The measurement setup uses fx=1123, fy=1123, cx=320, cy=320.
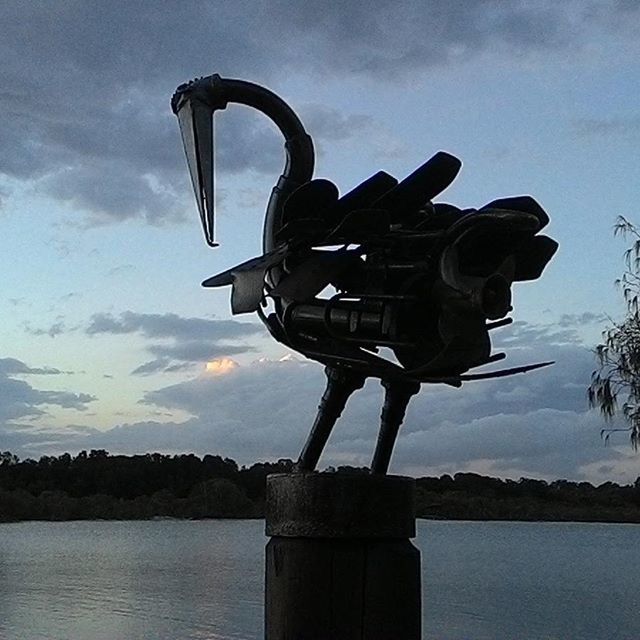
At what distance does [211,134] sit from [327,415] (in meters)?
1.40

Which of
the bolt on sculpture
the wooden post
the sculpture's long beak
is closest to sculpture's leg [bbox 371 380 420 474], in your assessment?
the bolt on sculpture

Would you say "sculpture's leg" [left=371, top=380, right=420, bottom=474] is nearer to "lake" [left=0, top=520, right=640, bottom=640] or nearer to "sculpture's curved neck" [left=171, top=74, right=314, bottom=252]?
"sculpture's curved neck" [left=171, top=74, right=314, bottom=252]

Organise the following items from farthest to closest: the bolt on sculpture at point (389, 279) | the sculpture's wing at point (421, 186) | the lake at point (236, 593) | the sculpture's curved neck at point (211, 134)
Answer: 1. the lake at point (236, 593)
2. the sculpture's curved neck at point (211, 134)
3. the sculpture's wing at point (421, 186)
4. the bolt on sculpture at point (389, 279)

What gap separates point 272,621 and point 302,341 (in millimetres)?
1037

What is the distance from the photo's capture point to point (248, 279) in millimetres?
4285

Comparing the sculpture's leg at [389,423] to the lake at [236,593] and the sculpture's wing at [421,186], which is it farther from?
the lake at [236,593]

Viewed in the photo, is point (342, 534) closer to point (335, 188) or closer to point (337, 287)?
point (337, 287)

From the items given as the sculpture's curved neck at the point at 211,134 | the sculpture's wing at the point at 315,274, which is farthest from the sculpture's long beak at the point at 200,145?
the sculpture's wing at the point at 315,274

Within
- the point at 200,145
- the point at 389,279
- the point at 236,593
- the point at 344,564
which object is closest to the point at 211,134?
the point at 200,145

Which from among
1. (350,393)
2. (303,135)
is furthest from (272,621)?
(303,135)

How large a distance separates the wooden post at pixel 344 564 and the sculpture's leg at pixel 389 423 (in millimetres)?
340

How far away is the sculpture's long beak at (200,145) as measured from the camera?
4.83 m

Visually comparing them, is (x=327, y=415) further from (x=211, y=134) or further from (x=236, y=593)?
(x=236, y=593)

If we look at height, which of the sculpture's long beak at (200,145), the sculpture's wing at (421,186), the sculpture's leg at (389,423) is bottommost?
the sculpture's leg at (389,423)
